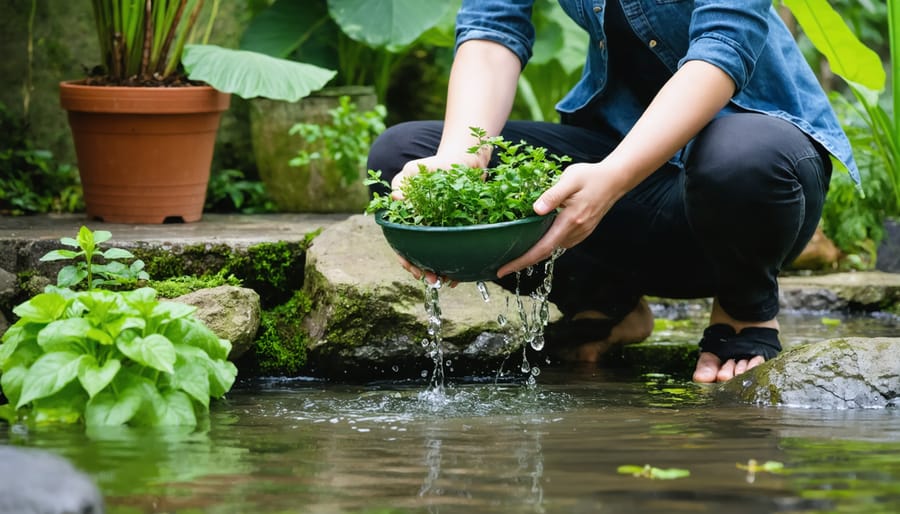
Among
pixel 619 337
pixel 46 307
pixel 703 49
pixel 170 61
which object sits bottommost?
pixel 619 337

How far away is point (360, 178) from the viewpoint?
443 cm

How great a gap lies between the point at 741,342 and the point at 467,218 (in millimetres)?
899

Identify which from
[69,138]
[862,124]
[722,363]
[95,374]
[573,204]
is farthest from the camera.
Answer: [862,124]

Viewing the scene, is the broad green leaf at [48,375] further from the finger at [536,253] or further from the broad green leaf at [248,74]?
the broad green leaf at [248,74]

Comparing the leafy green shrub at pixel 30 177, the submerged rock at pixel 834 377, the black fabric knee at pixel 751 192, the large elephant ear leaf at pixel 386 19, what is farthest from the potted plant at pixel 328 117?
the submerged rock at pixel 834 377

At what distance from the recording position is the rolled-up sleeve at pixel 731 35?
8.25ft

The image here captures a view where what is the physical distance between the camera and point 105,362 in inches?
89.5

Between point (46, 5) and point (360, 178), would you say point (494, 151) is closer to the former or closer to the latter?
point (360, 178)

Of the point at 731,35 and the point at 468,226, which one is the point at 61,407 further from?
the point at 731,35

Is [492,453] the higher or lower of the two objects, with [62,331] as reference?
lower

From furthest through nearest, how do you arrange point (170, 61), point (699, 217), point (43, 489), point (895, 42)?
point (170, 61) < point (895, 42) < point (699, 217) < point (43, 489)

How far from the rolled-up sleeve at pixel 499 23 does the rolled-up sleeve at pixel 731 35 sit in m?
0.52

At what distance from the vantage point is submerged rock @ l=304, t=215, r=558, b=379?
3029mm

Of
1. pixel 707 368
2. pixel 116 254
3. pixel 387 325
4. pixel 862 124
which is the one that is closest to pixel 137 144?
pixel 116 254
